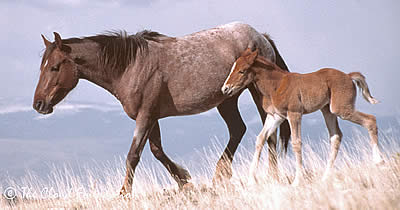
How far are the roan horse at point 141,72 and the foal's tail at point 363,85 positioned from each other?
1.89 metres

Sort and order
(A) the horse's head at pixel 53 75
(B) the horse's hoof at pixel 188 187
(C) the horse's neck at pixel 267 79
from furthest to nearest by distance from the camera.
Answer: (B) the horse's hoof at pixel 188 187 → (A) the horse's head at pixel 53 75 → (C) the horse's neck at pixel 267 79

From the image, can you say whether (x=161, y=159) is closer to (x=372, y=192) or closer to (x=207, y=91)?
(x=207, y=91)

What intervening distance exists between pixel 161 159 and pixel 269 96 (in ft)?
7.59

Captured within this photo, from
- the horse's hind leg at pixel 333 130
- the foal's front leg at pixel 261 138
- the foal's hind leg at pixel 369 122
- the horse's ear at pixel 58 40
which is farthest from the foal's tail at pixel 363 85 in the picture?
the horse's ear at pixel 58 40

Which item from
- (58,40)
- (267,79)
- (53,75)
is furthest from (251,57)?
(53,75)

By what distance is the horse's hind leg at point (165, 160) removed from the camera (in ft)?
23.9

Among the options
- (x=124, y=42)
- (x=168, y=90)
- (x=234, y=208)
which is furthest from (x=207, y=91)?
(x=234, y=208)

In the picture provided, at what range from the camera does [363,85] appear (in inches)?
241

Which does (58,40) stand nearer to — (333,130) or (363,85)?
(333,130)

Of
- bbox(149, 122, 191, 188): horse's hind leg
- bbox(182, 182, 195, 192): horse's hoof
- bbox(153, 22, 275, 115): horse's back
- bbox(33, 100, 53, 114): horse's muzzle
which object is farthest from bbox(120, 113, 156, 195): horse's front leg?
bbox(33, 100, 53, 114): horse's muzzle

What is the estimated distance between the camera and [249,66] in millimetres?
5969

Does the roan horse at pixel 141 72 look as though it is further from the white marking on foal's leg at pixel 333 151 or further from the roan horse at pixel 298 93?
the white marking on foal's leg at pixel 333 151

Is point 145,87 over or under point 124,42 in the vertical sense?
under

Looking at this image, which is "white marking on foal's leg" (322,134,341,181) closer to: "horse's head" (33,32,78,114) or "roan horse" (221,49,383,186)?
"roan horse" (221,49,383,186)
